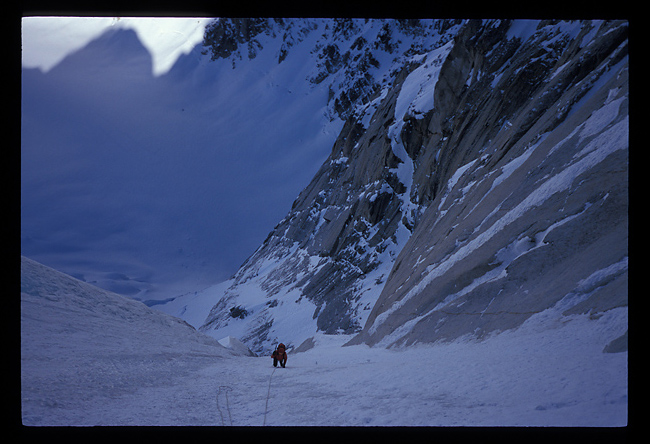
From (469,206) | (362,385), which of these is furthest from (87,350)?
(469,206)

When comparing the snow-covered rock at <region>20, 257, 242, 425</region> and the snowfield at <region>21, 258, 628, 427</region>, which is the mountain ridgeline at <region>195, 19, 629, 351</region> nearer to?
the snowfield at <region>21, 258, 628, 427</region>

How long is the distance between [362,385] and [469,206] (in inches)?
352

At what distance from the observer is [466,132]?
24938 mm

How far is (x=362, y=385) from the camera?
625cm

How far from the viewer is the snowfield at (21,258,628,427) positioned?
452 cm

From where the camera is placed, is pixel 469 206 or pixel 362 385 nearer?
pixel 362 385

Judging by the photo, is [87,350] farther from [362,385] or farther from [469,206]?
[469,206]

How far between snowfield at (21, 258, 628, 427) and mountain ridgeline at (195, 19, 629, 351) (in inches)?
38.2

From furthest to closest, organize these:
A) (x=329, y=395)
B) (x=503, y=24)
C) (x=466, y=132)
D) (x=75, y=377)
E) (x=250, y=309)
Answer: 1. (x=250, y=309)
2. (x=503, y=24)
3. (x=466, y=132)
4. (x=75, y=377)
5. (x=329, y=395)

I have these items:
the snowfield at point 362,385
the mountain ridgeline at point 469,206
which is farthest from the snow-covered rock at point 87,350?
the mountain ridgeline at point 469,206
